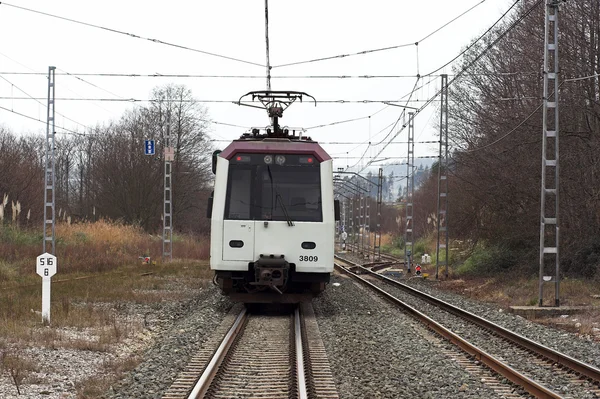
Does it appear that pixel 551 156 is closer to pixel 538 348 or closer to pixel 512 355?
pixel 538 348

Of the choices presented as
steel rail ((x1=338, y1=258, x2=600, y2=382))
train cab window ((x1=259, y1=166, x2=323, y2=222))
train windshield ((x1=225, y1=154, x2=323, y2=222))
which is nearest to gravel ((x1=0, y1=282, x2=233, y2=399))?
train windshield ((x1=225, y1=154, x2=323, y2=222))

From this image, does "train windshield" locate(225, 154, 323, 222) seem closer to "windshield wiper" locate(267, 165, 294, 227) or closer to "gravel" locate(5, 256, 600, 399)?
"windshield wiper" locate(267, 165, 294, 227)

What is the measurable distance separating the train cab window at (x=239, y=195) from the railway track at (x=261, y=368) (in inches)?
86.7

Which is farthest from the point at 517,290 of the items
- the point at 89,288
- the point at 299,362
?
the point at 299,362

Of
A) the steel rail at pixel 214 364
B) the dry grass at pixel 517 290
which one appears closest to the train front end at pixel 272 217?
the steel rail at pixel 214 364

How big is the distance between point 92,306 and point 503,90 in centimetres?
1951

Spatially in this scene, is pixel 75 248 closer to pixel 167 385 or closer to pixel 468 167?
pixel 468 167

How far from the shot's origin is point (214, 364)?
8727 mm

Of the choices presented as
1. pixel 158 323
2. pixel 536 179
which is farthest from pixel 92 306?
pixel 536 179

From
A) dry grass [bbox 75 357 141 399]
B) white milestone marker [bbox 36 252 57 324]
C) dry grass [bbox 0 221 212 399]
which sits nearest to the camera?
dry grass [bbox 75 357 141 399]

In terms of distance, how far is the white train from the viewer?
13867mm

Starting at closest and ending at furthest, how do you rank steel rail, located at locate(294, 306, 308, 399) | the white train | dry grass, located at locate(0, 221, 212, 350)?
steel rail, located at locate(294, 306, 308, 399) < dry grass, located at locate(0, 221, 212, 350) < the white train

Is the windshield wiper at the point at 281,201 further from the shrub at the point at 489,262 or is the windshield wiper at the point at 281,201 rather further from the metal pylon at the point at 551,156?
the shrub at the point at 489,262

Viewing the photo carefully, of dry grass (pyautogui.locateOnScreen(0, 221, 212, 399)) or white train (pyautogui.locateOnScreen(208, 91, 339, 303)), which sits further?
white train (pyautogui.locateOnScreen(208, 91, 339, 303))
